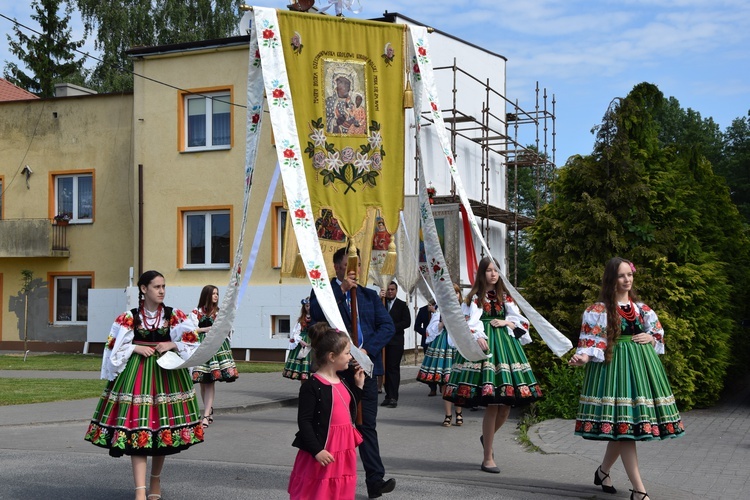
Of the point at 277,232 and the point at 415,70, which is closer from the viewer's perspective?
the point at 415,70

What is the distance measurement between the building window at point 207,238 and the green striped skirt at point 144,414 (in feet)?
59.2

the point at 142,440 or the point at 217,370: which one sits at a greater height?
the point at 142,440

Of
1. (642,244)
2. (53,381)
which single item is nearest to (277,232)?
(53,381)

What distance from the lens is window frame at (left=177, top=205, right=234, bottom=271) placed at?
25.2 metres

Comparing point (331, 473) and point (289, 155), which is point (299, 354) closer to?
point (289, 155)

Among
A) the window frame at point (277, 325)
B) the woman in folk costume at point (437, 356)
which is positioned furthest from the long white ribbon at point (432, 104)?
the window frame at point (277, 325)

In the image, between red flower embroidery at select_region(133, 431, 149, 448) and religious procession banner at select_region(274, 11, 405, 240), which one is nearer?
red flower embroidery at select_region(133, 431, 149, 448)

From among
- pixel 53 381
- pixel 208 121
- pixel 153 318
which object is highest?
pixel 208 121

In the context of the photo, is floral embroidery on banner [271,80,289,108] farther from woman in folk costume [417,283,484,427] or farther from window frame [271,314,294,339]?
window frame [271,314,294,339]

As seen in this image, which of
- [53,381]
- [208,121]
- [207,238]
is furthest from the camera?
[207,238]

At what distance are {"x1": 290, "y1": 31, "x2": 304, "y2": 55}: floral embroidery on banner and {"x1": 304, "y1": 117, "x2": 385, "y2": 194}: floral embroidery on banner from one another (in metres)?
0.58

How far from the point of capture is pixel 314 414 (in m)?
5.93

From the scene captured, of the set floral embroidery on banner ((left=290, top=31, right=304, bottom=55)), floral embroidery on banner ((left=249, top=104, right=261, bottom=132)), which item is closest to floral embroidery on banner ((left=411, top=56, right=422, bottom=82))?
floral embroidery on banner ((left=290, top=31, right=304, bottom=55))

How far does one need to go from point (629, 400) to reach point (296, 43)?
3.92 meters
